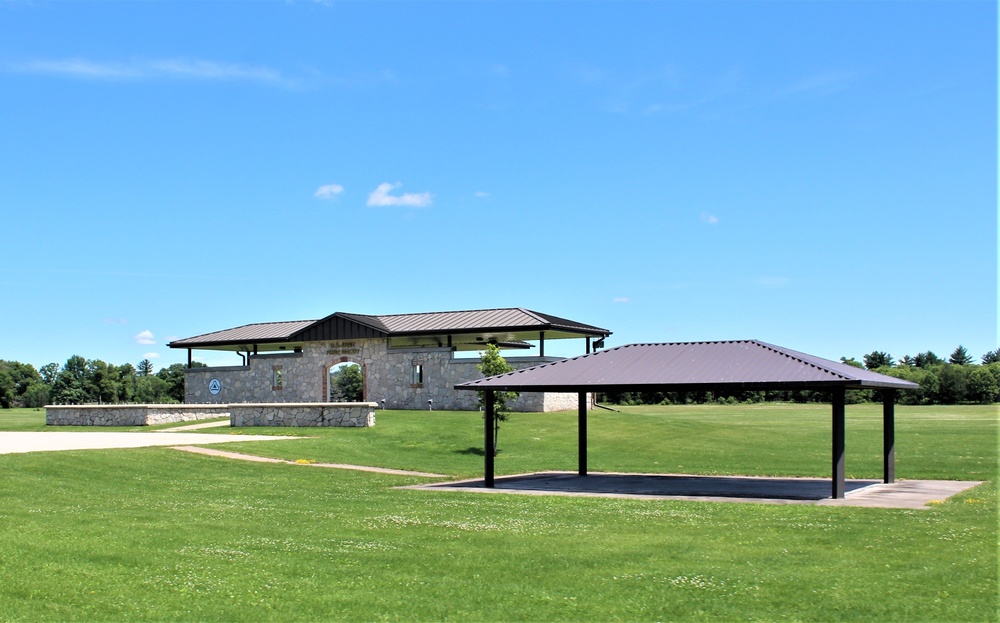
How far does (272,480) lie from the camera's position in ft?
72.0

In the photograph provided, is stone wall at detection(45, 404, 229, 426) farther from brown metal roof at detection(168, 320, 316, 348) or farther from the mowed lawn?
the mowed lawn

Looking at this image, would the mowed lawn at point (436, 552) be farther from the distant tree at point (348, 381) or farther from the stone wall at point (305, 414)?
the distant tree at point (348, 381)

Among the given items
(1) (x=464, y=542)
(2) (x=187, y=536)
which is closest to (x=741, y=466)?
(1) (x=464, y=542)

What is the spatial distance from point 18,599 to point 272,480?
1215 cm

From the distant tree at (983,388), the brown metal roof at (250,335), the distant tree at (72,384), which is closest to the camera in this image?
the brown metal roof at (250,335)

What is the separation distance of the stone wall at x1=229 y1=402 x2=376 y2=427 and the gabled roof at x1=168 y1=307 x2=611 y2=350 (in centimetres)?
856

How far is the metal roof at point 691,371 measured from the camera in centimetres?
A: 1877

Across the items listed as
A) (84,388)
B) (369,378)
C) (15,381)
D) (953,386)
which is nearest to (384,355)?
(369,378)

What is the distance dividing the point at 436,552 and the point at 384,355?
3448 cm

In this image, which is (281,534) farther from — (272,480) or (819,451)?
(819,451)

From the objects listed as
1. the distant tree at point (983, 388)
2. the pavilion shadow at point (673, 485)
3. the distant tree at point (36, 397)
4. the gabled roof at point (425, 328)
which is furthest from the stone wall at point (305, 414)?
the distant tree at point (983, 388)

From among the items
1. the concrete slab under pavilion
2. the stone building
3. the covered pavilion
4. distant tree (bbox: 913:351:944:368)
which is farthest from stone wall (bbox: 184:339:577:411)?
distant tree (bbox: 913:351:944:368)

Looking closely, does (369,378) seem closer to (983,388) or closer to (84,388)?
(84,388)

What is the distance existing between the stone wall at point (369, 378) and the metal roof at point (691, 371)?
1690 cm
